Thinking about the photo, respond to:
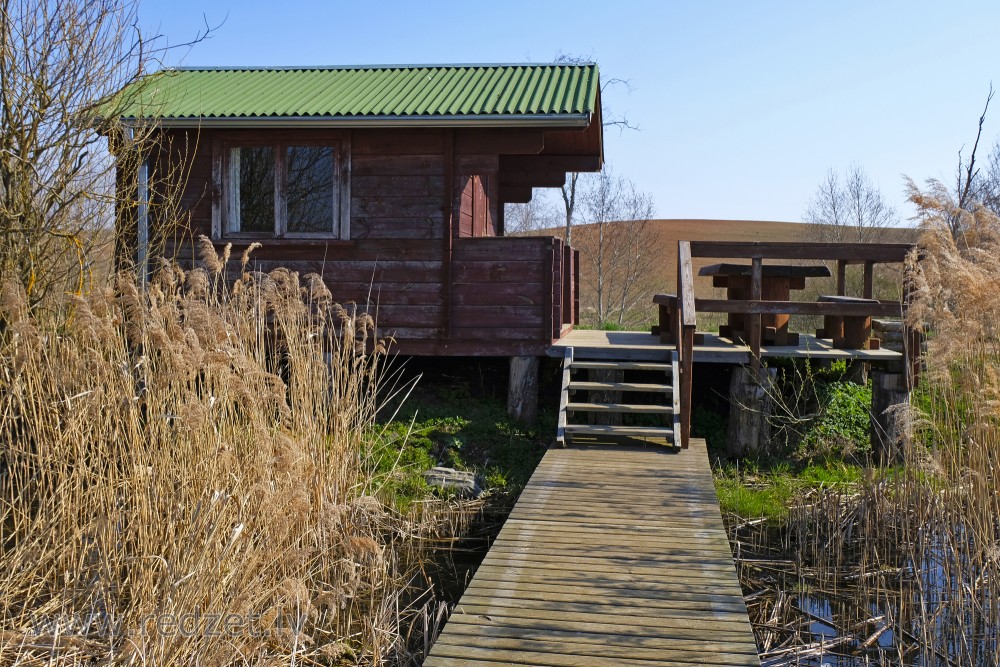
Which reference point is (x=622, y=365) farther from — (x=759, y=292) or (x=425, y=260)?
(x=425, y=260)

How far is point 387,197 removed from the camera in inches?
410

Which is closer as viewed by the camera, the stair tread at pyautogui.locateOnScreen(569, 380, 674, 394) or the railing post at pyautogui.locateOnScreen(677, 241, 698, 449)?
the railing post at pyautogui.locateOnScreen(677, 241, 698, 449)

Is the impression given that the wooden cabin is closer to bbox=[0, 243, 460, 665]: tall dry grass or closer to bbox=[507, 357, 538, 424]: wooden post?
bbox=[507, 357, 538, 424]: wooden post

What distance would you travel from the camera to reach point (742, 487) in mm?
8414

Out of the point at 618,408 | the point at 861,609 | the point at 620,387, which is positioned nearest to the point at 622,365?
the point at 620,387

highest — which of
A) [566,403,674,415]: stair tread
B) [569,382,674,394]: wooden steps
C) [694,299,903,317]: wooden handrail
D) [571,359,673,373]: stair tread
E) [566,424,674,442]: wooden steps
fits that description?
[694,299,903,317]: wooden handrail

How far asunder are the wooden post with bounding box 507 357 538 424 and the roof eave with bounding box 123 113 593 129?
8.21 feet

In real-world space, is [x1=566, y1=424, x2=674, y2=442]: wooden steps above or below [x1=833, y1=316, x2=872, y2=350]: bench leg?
below

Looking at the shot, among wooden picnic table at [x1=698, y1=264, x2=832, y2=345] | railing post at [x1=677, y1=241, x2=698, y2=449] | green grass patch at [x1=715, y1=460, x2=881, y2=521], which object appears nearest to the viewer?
green grass patch at [x1=715, y1=460, x2=881, y2=521]

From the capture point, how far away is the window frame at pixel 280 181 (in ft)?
34.3

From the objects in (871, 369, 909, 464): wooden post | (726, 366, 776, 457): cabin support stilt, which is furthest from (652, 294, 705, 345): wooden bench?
(871, 369, 909, 464): wooden post

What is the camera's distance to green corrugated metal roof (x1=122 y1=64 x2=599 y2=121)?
9.86m

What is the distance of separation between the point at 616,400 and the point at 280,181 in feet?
14.6

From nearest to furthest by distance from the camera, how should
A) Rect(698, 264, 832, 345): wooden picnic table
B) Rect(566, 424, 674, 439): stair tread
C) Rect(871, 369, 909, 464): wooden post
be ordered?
Rect(566, 424, 674, 439): stair tread
Rect(871, 369, 909, 464): wooden post
Rect(698, 264, 832, 345): wooden picnic table
